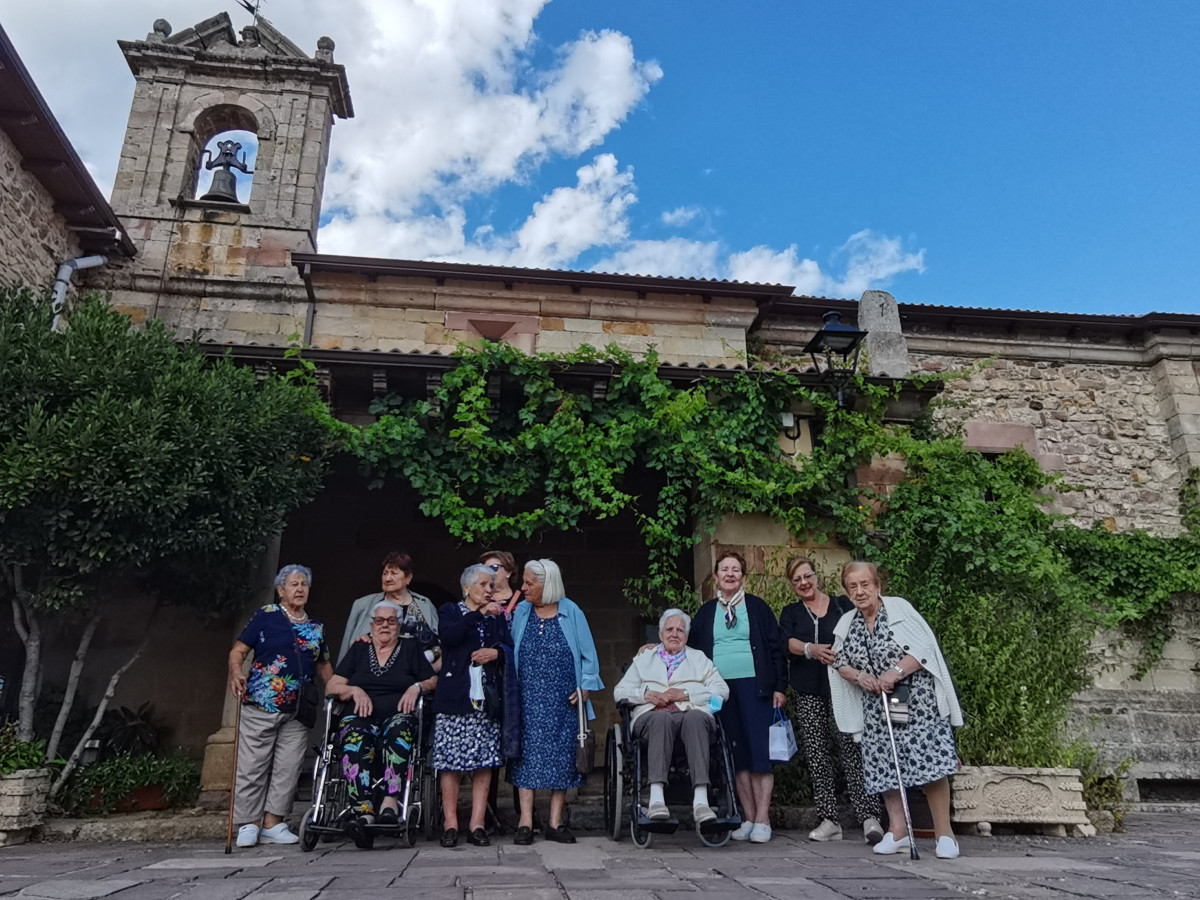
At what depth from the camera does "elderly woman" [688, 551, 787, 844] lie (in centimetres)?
452

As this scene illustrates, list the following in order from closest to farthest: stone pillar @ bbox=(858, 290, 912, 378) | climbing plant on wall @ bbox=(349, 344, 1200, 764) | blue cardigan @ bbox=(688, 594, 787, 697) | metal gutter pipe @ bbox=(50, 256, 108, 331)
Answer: blue cardigan @ bbox=(688, 594, 787, 697) → climbing plant on wall @ bbox=(349, 344, 1200, 764) → stone pillar @ bbox=(858, 290, 912, 378) → metal gutter pipe @ bbox=(50, 256, 108, 331)

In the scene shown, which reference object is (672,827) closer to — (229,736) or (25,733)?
(229,736)

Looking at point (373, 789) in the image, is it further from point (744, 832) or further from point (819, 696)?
point (819, 696)

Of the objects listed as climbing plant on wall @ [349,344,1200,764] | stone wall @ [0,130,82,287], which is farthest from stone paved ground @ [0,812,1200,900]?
stone wall @ [0,130,82,287]

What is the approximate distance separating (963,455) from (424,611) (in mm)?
4629

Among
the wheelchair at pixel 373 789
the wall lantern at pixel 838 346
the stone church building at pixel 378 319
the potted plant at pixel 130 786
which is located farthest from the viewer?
the stone church building at pixel 378 319

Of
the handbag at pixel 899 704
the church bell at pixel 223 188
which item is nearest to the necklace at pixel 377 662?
the handbag at pixel 899 704

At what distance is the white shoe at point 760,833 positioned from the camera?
4.32 metres

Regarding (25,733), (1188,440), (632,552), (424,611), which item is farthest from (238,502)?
(1188,440)

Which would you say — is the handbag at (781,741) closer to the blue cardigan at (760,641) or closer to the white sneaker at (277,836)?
the blue cardigan at (760,641)

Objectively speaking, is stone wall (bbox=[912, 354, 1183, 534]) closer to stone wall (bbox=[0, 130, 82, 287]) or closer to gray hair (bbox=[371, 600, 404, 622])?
gray hair (bbox=[371, 600, 404, 622])

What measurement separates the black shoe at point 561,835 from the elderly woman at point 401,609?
3.77 feet

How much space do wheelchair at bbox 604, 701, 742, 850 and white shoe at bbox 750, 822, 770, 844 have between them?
13 centimetres

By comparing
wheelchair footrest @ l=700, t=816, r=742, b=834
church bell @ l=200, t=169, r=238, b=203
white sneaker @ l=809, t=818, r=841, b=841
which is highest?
church bell @ l=200, t=169, r=238, b=203
